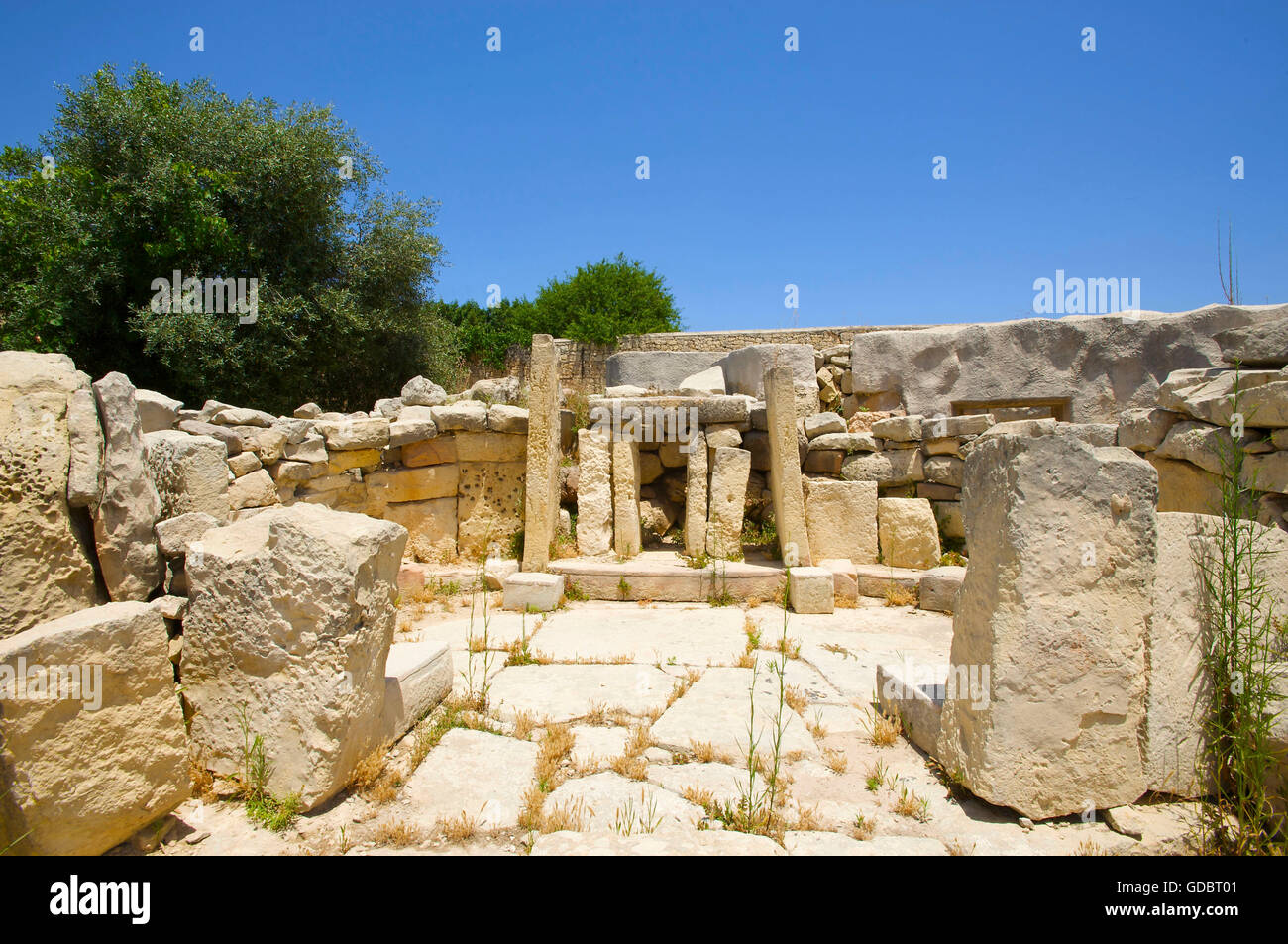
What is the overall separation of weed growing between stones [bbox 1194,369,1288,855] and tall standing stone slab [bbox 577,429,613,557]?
4.83 meters

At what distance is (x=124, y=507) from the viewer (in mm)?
2779

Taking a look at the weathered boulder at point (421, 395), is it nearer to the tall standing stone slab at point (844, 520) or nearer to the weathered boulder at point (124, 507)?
the tall standing stone slab at point (844, 520)

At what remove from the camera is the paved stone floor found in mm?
2576

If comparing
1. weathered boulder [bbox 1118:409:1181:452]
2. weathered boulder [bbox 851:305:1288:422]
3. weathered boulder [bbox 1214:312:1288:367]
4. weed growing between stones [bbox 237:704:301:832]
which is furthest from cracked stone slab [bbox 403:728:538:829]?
weathered boulder [bbox 851:305:1288:422]

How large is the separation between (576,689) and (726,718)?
0.96m

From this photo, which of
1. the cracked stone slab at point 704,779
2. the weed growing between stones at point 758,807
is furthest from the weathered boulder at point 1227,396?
the cracked stone slab at point 704,779

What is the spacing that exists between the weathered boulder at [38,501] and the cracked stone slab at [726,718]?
2593 mm

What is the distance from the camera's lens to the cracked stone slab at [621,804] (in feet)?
8.93

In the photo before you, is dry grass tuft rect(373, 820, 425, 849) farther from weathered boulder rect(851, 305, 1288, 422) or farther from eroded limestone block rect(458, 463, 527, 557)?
weathered boulder rect(851, 305, 1288, 422)

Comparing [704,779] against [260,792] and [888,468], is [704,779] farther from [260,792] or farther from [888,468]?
[888,468]

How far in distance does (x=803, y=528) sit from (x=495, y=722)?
353 cm

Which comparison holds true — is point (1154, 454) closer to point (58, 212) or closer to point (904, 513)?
point (904, 513)

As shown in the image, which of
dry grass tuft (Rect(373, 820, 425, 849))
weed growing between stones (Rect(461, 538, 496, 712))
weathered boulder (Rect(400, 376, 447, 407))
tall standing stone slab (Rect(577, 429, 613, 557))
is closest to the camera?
dry grass tuft (Rect(373, 820, 425, 849))

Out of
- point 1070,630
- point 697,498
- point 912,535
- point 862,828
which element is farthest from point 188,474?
point 912,535
